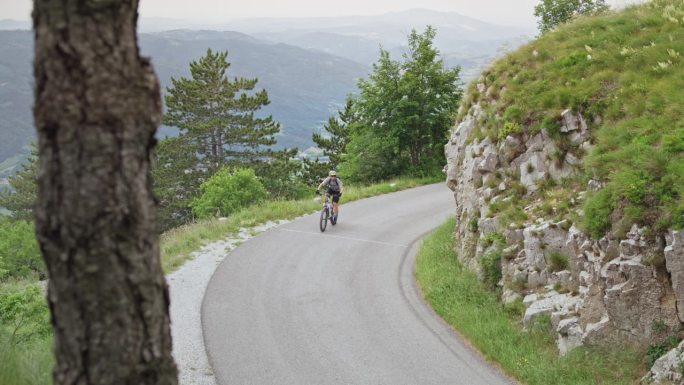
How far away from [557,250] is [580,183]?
1870 mm

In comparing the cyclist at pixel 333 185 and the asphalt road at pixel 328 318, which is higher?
the cyclist at pixel 333 185

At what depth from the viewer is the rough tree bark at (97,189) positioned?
2979mm

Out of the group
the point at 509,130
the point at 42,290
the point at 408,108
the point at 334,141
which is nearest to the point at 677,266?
the point at 509,130

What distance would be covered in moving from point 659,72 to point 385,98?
19735mm

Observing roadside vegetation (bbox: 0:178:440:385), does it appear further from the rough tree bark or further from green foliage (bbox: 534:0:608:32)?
green foliage (bbox: 534:0:608:32)

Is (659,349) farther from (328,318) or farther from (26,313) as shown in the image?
(26,313)

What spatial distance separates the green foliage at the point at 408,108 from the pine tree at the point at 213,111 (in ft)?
74.9

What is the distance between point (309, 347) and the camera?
1130 centimetres

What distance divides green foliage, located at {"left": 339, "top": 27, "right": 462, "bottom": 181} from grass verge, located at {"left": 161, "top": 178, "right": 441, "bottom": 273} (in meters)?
4.96

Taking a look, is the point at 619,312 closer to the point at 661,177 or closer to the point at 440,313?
the point at 661,177

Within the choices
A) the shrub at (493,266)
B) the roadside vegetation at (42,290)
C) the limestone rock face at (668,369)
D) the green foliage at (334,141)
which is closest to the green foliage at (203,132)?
the green foliage at (334,141)

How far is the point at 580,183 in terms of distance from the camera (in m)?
12.7

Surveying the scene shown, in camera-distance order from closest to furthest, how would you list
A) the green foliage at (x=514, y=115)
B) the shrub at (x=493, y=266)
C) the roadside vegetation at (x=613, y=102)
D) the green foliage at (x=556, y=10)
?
the roadside vegetation at (x=613, y=102) → the shrub at (x=493, y=266) → the green foliage at (x=514, y=115) → the green foliage at (x=556, y=10)

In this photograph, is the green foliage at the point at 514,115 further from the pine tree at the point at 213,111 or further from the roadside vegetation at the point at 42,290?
the pine tree at the point at 213,111
